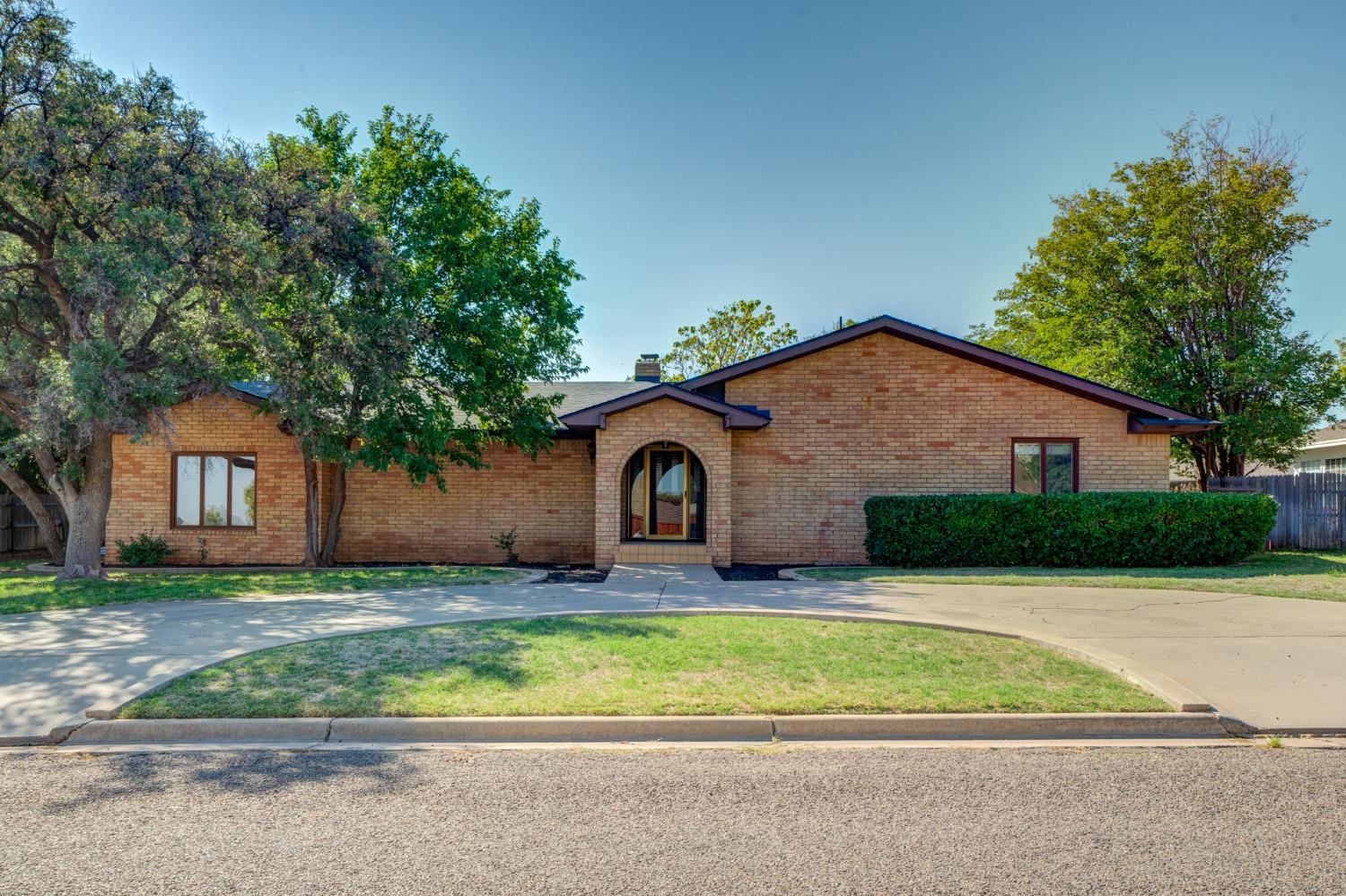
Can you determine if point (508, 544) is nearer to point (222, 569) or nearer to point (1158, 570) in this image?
point (222, 569)

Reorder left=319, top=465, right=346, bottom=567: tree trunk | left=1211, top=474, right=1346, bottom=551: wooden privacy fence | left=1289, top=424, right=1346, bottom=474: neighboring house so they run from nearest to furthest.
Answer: left=319, top=465, right=346, bottom=567: tree trunk < left=1211, top=474, right=1346, bottom=551: wooden privacy fence < left=1289, top=424, right=1346, bottom=474: neighboring house

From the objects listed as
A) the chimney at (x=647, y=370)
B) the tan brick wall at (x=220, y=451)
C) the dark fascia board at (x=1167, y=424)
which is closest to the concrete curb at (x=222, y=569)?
the tan brick wall at (x=220, y=451)

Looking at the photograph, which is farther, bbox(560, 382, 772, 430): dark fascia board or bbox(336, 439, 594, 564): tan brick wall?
bbox(336, 439, 594, 564): tan brick wall

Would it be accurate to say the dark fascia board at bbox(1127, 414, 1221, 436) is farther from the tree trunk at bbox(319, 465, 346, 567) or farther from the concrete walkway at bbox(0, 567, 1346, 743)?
the tree trunk at bbox(319, 465, 346, 567)

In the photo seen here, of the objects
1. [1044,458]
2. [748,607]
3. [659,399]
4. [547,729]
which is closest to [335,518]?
[659,399]

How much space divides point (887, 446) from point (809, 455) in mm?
1611

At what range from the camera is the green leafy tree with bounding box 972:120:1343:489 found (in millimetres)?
21141

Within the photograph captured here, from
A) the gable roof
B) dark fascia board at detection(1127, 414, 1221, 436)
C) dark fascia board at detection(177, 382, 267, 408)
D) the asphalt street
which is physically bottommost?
the asphalt street

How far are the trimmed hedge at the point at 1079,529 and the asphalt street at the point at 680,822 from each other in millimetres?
9014

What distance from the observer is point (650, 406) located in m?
14.8

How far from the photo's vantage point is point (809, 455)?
16047 mm

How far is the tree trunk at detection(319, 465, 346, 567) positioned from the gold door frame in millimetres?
6273

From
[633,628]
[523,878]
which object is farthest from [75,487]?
[523,878]

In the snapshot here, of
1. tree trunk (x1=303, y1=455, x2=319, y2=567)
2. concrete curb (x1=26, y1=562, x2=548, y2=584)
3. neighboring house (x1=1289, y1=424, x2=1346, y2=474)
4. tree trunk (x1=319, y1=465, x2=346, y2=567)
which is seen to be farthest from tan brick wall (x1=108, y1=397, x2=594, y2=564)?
neighboring house (x1=1289, y1=424, x2=1346, y2=474)
